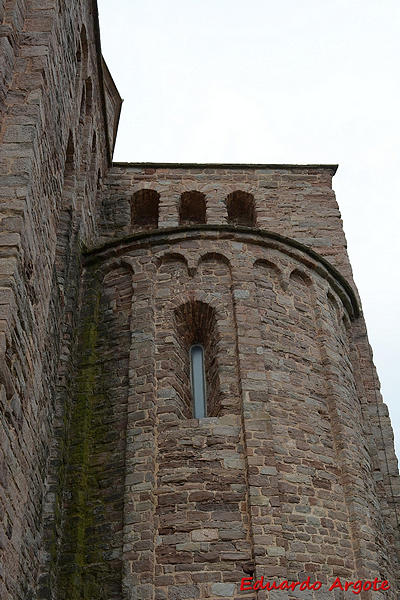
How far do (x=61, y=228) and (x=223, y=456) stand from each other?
13.6 ft

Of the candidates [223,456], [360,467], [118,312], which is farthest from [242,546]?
[118,312]

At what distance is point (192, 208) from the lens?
15195 mm

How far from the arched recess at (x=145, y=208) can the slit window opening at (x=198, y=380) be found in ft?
16.4

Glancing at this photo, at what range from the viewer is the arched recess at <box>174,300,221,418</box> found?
9734mm

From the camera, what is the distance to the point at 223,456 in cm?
878

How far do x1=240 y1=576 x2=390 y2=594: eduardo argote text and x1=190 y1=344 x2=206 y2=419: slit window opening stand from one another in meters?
2.57

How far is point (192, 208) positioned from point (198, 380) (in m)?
5.96

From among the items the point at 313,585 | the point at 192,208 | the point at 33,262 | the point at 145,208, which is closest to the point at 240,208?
the point at 192,208

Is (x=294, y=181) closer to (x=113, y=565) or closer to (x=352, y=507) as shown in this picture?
(x=352, y=507)

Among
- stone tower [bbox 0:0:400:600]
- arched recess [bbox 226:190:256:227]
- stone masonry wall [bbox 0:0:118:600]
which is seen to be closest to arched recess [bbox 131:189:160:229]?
arched recess [bbox 226:190:256:227]

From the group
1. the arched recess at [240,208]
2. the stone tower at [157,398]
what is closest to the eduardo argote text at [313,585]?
the stone tower at [157,398]

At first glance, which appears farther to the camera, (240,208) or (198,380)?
(240,208)

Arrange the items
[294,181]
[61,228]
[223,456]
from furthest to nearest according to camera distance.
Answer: [294,181] < [61,228] < [223,456]

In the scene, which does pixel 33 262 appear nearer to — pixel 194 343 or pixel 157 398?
pixel 157 398
